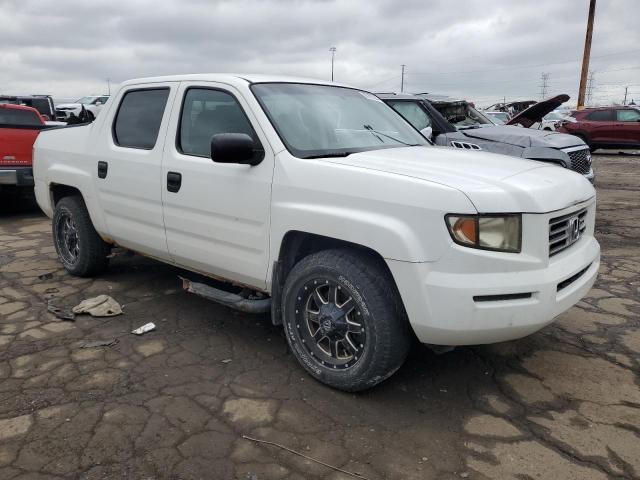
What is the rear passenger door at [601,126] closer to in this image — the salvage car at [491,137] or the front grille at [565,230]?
the salvage car at [491,137]

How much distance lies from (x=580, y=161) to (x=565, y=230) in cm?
500

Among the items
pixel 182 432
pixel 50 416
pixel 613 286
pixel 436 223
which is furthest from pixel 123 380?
pixel 613 286

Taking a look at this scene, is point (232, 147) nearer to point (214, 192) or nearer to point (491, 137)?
point (214, 192)

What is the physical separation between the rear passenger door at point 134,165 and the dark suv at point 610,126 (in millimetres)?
18161

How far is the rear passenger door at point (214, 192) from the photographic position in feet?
10.9

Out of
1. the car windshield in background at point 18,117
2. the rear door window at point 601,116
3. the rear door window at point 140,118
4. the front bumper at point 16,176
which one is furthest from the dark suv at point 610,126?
the rear door window at point 140,118

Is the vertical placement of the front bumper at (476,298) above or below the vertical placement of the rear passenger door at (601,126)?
below

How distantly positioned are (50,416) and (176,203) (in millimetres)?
1554

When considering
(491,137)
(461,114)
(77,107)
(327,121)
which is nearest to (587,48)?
(461,114)

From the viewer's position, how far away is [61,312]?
169 inches

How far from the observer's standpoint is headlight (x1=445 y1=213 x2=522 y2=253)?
8.55 ft

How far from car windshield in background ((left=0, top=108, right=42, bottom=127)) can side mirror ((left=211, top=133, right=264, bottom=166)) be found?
22.5 ft

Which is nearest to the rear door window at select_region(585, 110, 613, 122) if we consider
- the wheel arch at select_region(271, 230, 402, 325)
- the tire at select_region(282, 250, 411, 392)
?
the wheel arch at select_region(271, 230, 402, 325)

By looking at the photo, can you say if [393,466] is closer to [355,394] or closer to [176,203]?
[355,394]
